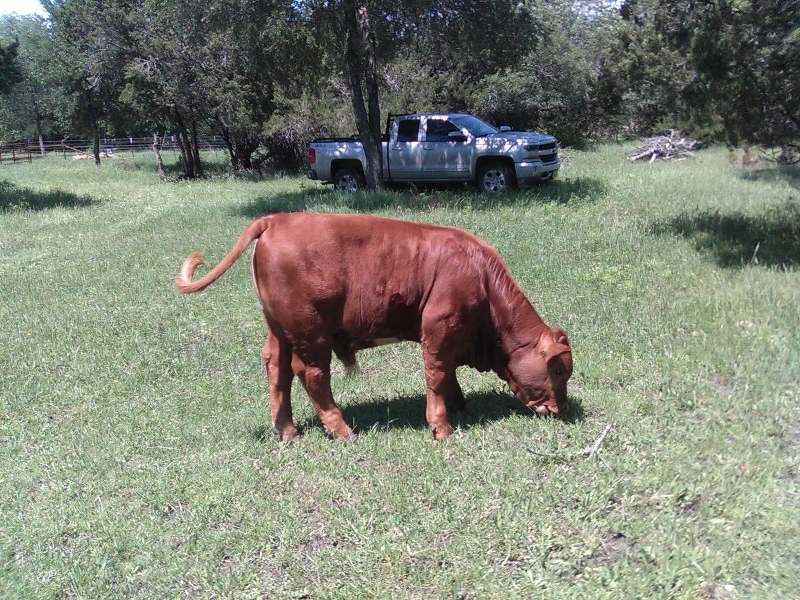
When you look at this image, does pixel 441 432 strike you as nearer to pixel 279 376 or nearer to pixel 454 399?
pixel 454 399

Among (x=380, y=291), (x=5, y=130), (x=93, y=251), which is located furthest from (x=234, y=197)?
(x=5, y=130)

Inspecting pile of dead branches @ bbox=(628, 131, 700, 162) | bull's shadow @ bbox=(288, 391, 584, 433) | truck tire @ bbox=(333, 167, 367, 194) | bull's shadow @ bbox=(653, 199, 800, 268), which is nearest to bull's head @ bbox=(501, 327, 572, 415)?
bull's shadow @ bbox=(288, 391, 584, 433)

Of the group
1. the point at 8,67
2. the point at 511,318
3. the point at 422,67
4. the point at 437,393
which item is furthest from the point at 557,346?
the point at 422,67

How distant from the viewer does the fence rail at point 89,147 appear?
4541 cm

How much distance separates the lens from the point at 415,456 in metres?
5.07

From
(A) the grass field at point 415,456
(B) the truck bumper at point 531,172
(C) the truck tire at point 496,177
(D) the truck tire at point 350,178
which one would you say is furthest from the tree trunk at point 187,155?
(A) the grass field at point 415,456

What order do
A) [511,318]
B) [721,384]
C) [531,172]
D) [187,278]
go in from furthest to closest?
[531,172] → [721,384] → [511,318] → [187,278]

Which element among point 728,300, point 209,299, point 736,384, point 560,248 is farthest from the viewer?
point 560,248

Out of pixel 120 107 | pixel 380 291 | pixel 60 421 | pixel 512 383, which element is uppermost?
pixel 120 107

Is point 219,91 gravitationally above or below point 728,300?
above

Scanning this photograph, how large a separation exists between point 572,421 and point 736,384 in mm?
1591

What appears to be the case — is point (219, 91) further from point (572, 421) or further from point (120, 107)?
point (572, 421)

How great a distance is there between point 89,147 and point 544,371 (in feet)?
178

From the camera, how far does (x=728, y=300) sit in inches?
315
